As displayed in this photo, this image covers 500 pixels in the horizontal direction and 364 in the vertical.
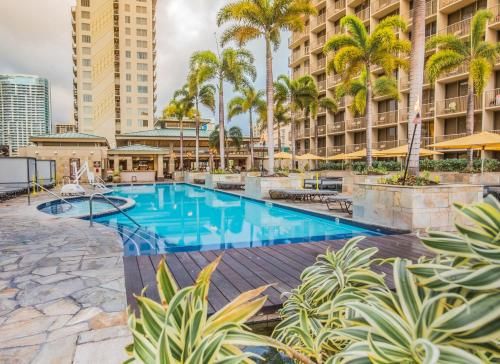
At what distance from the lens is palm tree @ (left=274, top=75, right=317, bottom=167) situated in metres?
26.2

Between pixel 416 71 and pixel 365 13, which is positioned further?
pixel 365 13

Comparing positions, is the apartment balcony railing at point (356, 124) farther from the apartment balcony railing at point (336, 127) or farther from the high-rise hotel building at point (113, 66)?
the high-rise hotel building at point (113, 66)

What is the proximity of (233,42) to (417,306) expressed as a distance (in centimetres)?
1773

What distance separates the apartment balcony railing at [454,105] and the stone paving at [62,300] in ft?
81.6

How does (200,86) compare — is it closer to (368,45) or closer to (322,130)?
(322,130)

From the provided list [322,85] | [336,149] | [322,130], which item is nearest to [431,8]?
[322,85]

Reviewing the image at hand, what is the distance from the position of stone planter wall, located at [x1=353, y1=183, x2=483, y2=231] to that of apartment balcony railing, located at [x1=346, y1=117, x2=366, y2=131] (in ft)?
79.9

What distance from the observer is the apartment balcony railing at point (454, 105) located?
72.7 ft

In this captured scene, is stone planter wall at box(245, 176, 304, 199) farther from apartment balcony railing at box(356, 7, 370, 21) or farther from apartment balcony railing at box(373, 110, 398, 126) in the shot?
apartment balcony railing at box(356, 7, 370, 21)

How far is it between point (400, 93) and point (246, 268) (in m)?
27.2

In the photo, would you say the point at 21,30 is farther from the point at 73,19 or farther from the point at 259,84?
the point at 73,19

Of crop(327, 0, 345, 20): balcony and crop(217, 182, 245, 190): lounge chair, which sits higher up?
crop(327, 0, 345, 20): balcony

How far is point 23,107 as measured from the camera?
3767 inches

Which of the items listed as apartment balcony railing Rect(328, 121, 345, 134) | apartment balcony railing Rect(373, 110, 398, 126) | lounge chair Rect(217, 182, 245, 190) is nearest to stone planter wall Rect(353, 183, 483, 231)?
lounge chair Rect(217, 182, 245, 190)
